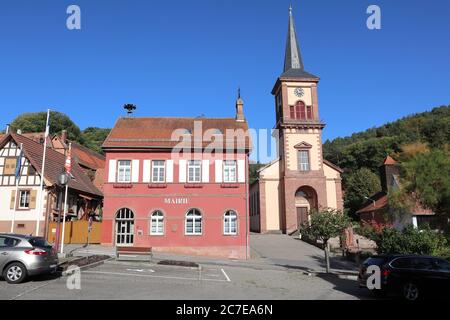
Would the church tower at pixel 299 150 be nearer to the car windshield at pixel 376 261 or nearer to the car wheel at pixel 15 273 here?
the car windshield at pixel 376 261

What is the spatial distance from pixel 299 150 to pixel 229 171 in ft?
62.0

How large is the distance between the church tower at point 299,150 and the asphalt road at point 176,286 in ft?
83.9

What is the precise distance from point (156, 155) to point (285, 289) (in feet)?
58.0

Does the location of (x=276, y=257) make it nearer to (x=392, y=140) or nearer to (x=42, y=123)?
(x=392, y=140)

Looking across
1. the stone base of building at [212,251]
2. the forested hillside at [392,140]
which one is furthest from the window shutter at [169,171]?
the forested hillside at [392,140]

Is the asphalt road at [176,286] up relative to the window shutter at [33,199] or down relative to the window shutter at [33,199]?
down

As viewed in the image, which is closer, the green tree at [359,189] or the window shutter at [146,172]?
the window shutter at [146,172]

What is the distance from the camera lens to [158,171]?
2997 centimetres

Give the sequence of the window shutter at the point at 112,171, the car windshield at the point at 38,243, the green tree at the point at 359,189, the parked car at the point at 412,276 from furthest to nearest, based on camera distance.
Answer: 1. the green tree at the point at 359,189
2. the window shutter at the point at 112,171
3. the car windshield at the point at 38,243
4. the parked car at the point at 412,276

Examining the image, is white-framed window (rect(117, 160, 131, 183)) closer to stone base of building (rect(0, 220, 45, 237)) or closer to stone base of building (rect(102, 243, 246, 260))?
stone base of building (rect(102, 243, 246, 260))

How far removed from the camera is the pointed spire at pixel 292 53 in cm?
5181

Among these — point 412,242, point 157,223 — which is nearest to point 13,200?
point 157,223

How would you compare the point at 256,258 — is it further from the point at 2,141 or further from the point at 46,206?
the point at 2,141

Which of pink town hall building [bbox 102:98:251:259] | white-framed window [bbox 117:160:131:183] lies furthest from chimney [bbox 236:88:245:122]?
white-framed window [bbox 117:160:131:183]
